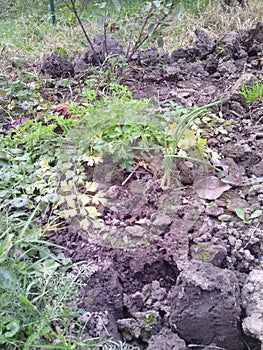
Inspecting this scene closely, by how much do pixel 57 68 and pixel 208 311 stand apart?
2.62m

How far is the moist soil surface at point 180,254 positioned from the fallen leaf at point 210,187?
0.04 feet

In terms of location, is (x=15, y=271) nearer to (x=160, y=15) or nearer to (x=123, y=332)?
(x=123, y=332)

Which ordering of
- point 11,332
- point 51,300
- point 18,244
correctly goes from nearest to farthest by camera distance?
point 11,332, point 51,300, point 18,244

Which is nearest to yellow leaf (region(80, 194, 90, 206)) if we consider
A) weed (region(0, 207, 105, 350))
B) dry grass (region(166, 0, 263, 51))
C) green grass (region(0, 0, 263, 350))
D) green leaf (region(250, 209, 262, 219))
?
green grass (region(0, 0, 263, 350))

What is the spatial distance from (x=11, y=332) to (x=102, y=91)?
6.90 ft

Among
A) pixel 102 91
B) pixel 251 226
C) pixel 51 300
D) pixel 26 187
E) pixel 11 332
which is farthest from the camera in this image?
pixel 102 91

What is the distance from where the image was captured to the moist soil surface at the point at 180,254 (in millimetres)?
1589

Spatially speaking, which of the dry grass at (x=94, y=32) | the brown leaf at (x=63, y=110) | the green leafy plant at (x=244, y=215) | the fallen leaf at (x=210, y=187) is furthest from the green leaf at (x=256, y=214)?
the dry grass at (x=94, y=32)

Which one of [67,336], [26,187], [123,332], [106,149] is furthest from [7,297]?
[106,149]

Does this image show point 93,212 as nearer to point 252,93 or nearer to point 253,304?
point 253,304

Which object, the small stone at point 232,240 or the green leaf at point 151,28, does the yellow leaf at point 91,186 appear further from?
the green leaf at point 151,28

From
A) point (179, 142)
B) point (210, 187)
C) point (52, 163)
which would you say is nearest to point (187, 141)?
point (179, 142)

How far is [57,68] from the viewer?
11.9ft

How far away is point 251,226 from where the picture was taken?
2.02 metres
